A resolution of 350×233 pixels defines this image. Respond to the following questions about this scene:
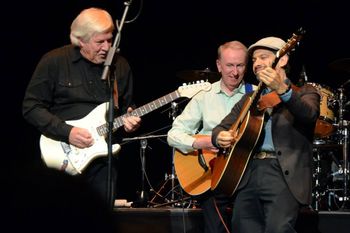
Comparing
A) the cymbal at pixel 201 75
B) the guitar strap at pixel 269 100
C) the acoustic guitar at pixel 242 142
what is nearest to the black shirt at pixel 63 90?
the acoustic guitar at pixel 242 142

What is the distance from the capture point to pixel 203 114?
5.03 metres

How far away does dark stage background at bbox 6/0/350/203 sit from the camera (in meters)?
7.43

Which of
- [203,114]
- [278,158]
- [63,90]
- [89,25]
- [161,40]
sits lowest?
[278,158]

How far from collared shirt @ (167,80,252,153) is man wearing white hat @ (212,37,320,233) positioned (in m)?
0.78

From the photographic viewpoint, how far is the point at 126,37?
8352 mm

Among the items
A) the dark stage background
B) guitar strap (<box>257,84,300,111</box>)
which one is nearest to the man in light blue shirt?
guitar strap (<box>257,84,300,111</box>)

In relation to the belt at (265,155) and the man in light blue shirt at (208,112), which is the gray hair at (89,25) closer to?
the man in light blue shirt at (208,112)

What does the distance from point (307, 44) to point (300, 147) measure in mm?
4240

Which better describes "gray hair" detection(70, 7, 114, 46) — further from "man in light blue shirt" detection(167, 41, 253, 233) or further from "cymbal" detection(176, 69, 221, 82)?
"cymbal" detection(176, 69, 221, 82)

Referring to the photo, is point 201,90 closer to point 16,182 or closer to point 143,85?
point 143,85

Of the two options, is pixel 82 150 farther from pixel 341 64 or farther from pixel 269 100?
pixel 341 64

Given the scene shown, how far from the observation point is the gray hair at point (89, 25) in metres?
4.45

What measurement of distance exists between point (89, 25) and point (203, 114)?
1.25 m

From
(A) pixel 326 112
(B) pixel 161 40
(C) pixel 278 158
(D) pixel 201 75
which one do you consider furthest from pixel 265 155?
(B) pixel 161 40
